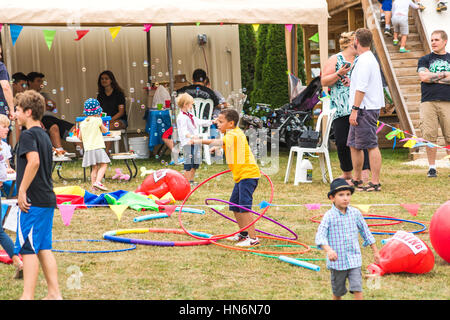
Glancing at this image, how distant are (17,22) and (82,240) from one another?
5.97 meters

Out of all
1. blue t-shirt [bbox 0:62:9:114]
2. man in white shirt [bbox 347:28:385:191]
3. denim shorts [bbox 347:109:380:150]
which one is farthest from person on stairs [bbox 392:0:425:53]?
blue t-shirt [bbox 0:62:9:114]

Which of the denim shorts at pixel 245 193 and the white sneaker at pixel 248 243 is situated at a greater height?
the denim shorts at pixel 245 193

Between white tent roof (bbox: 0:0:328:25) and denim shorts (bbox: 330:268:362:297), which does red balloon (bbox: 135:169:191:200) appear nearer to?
white tent roof (bbox: 0:0:328:25)

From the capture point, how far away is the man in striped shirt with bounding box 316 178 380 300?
3830 millimetres

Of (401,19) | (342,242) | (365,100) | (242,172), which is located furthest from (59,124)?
(342,242)

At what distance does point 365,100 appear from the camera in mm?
8227

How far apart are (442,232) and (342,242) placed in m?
1.32

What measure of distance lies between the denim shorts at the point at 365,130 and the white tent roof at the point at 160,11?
3.65 metres

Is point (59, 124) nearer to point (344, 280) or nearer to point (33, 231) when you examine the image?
point (33, 231)

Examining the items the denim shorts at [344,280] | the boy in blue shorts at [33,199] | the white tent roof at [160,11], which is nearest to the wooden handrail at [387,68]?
the white tent roof at [160,11]

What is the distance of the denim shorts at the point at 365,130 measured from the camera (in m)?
8.18

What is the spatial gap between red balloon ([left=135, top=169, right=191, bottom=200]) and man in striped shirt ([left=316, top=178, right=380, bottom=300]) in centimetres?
420

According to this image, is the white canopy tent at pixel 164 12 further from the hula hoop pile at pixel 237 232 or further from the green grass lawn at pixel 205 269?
the hula hoop pile at pixel 237 232
